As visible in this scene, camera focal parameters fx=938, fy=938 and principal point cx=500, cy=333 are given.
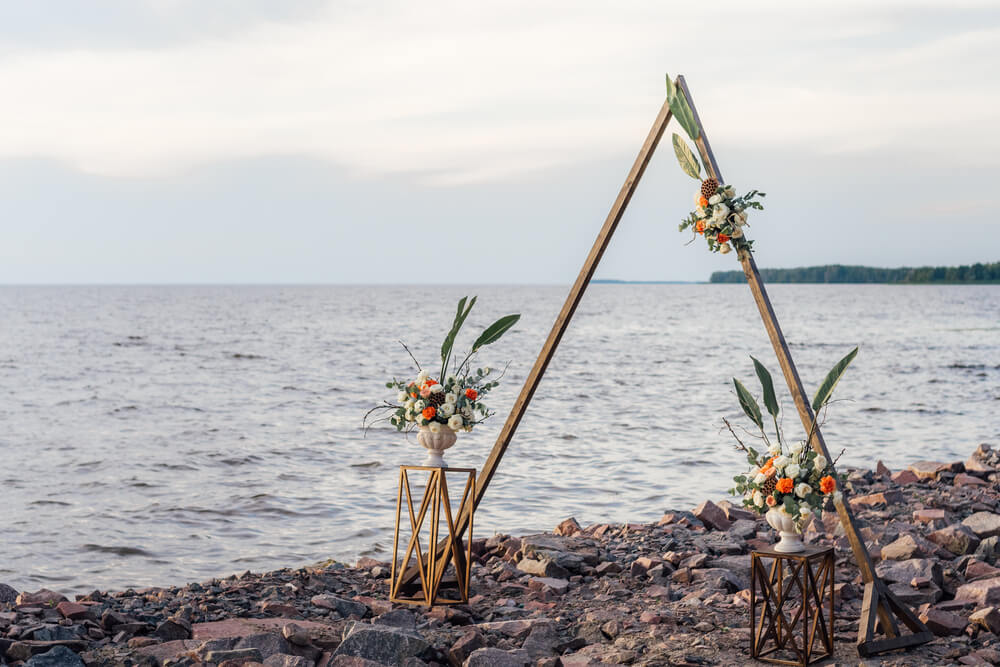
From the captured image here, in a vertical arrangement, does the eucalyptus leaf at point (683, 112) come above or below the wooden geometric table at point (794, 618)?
above

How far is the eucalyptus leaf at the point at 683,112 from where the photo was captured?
6.18 m

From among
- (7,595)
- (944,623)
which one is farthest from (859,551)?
(7,595)

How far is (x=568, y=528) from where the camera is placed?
936 cm

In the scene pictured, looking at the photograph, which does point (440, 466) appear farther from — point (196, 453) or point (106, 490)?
point (196, 453)

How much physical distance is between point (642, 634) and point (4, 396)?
21.8 metres

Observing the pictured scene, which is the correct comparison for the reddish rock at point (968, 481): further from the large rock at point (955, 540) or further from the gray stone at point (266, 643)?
the gray stone at point (266, 643)

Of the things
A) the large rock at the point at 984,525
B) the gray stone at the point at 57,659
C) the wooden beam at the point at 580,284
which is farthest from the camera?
the large rock at the point at 984,525

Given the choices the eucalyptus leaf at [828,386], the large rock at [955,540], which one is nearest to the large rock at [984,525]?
the large rock at [955,540]

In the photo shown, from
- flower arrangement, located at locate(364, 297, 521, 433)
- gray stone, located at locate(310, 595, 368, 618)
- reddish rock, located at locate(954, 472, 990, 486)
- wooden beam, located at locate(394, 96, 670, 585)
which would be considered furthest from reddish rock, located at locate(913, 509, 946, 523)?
gray stone, located at locate(310, 595, 368, 618)

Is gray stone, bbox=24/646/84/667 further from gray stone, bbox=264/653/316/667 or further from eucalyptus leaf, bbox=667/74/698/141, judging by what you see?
eucalyptus leaf, bbox=667/74/698/141

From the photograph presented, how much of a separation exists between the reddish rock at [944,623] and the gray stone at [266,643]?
4.06m

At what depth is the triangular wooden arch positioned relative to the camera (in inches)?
225

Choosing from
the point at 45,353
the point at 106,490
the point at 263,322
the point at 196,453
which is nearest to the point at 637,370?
the point at 196,453

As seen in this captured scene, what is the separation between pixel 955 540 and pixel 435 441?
4.66 metres
